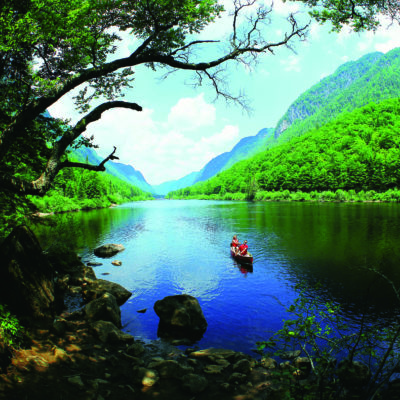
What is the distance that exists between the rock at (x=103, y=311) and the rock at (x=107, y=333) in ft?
3.72

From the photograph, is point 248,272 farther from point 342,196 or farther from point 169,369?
point 342,196

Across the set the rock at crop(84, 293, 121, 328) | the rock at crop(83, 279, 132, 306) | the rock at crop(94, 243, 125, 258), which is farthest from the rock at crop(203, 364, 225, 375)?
the rock at crop(94, 243, 125, 258)

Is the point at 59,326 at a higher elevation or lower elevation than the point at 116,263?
higher

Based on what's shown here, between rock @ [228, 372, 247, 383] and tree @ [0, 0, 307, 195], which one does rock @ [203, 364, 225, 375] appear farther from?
tree @ [0, 0, 307, 195]

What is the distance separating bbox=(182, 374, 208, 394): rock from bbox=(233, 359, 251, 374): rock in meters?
1.36

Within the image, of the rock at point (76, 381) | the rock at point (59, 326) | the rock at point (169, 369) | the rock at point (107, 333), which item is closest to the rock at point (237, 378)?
the rock at point (169, 369)

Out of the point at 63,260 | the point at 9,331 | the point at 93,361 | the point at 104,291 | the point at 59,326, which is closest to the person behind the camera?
the point at 9,331

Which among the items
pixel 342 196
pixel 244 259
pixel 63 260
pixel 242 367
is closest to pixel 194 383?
pixel 242 367

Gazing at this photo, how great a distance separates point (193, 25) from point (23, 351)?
35.7ft

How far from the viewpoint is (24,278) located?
9609mm

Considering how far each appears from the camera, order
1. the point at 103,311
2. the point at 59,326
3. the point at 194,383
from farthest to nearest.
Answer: the point at 103,311
the point at 59,326
the point at 194,383

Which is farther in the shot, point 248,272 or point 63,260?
point 248,272

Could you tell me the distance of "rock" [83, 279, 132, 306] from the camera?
14789mm

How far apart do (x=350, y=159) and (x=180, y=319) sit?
5135 inches
